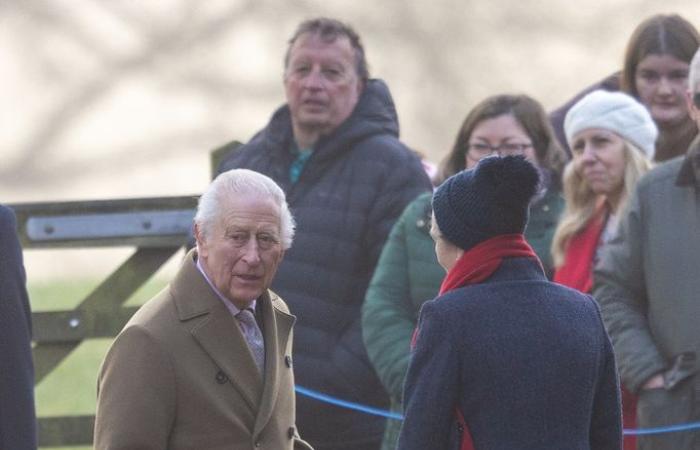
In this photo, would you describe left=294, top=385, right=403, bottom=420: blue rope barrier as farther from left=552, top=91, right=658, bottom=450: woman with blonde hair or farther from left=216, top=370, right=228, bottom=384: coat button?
left=216, top=370, right=228, bottom=384: coat button

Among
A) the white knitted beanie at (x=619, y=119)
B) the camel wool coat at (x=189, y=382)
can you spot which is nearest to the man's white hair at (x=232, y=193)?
the camel wool coat at (x=189, y=382)

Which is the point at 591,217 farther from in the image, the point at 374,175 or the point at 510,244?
the point at 510,244

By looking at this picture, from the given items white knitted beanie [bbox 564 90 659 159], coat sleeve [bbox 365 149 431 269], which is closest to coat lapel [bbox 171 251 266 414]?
coat sleeve [bbox 365 149 431 269]

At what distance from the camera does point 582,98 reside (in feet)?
24.2

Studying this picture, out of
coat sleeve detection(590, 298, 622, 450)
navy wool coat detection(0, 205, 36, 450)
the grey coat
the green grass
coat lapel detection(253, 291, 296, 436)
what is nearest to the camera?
coat sleeve detection(590, 298, 622, 450)

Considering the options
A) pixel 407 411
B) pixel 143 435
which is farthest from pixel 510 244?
pixel 143 435

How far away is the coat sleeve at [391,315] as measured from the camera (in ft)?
22.1

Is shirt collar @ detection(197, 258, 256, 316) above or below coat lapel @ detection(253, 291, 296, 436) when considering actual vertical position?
above

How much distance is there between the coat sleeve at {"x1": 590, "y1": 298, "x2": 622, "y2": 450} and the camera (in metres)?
4.83

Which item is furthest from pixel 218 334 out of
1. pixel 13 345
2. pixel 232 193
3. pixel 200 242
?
pixel 13 345

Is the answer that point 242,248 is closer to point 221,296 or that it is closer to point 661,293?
point 221,296

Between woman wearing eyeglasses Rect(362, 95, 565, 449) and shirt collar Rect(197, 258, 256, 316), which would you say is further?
woman wearing eyeglasses Rect(362, 95, 565, 449)

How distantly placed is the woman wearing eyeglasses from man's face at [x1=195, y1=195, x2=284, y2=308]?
174cm

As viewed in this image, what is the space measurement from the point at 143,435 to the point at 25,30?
532 cm
